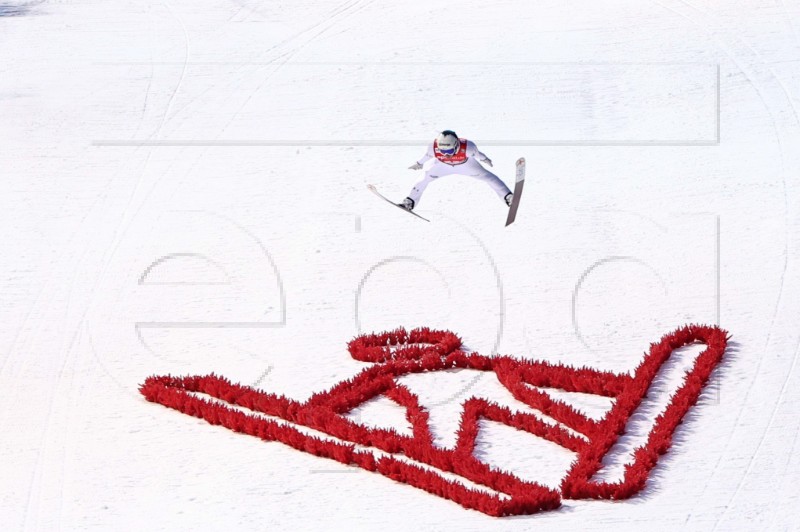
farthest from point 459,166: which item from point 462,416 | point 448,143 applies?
point 462,416

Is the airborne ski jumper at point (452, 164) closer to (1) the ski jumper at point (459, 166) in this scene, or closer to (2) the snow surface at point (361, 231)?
(1) the ski jumper at point (459, 166)

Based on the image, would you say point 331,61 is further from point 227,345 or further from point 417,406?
point 417,406

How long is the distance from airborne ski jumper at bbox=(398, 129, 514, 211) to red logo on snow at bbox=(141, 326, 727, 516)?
1.82 m

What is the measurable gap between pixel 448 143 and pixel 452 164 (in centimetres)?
42

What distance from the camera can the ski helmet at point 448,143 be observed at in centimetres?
1588

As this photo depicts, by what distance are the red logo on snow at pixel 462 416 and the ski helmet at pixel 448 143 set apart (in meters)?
1.82

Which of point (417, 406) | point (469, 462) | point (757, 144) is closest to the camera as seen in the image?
point (469, 462)

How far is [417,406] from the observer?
14.2m

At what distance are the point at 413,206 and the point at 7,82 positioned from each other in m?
7.81

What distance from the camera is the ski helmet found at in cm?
1588

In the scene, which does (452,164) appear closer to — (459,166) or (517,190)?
(459,166)

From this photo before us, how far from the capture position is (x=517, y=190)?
1717cm

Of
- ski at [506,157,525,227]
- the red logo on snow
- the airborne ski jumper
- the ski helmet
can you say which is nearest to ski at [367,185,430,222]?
the airborne ski jumper

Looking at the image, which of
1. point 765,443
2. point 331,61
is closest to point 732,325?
point 765,443
